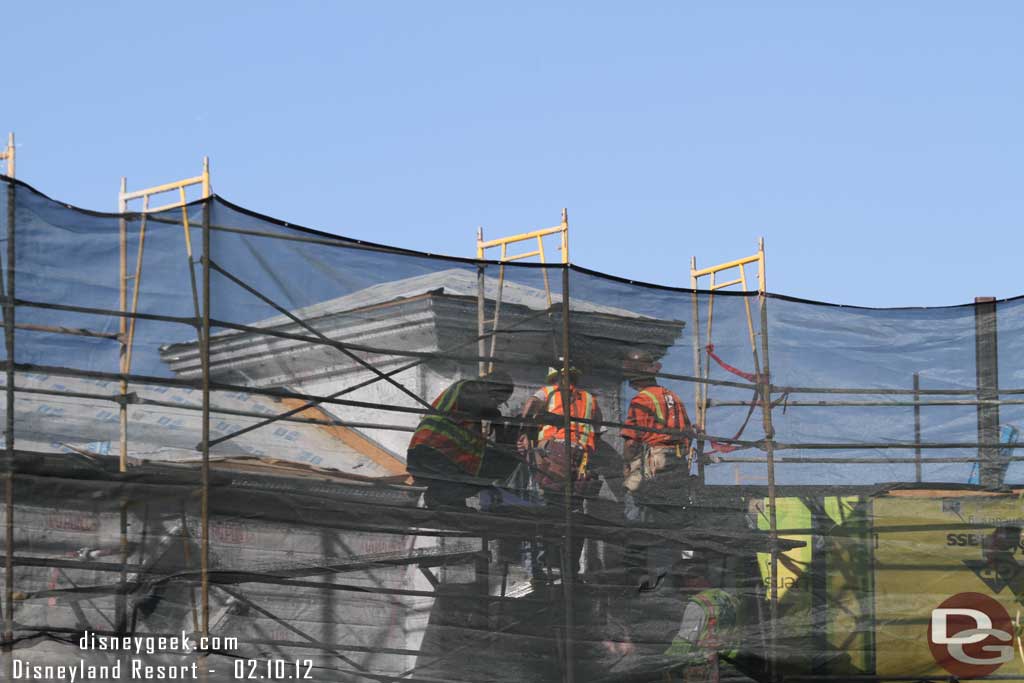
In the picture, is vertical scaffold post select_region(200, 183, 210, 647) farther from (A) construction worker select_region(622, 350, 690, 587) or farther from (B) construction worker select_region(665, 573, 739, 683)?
(B) construction worker select_region(665, 573, 739, 683)

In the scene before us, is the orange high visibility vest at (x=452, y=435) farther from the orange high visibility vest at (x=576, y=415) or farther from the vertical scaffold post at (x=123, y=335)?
the vertical scaffold post at (x=123, y=335)

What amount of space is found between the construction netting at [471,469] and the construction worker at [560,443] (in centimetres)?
2

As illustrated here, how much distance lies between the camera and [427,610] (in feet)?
36.1

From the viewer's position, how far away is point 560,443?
1178cm

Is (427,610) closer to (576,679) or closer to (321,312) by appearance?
(576,679)

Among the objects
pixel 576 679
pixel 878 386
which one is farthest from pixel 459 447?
pixel 878 386

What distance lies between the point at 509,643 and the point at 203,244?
3596mm

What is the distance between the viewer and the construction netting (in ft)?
33.3

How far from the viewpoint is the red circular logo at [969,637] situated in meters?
12.5

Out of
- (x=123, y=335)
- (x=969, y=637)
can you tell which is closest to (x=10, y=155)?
(x=123, y=335)

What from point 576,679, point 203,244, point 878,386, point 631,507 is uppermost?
point 203,244

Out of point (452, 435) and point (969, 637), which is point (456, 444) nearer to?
point (452, 435)

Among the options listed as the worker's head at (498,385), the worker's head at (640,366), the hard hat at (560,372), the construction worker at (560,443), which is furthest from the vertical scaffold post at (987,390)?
the worker's head at (498,385)

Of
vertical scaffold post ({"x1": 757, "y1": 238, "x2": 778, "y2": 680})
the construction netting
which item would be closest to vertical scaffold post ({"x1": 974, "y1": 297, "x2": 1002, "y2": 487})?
the construction netting
